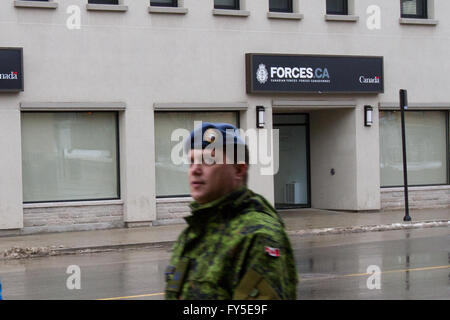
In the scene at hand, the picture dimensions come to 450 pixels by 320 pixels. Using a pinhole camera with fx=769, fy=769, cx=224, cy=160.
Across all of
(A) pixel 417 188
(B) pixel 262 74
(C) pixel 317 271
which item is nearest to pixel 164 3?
(B) pixel 262 74

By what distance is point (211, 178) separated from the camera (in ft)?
10.2

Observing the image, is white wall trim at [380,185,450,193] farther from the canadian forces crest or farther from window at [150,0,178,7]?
window at [150,0,178,7]

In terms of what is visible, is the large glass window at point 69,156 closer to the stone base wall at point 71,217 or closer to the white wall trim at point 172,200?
the stone base wall at point 71,217

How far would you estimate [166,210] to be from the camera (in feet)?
62.8

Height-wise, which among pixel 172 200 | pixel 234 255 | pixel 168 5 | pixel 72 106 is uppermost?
pixel 168 5

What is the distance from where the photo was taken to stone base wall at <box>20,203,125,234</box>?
1777 cm

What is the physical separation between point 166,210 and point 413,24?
8836mm

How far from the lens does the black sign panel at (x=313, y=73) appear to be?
1959 centimetres

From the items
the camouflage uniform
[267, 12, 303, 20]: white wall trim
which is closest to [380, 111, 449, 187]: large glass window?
[267, 12, 303, 20]: white wall trim

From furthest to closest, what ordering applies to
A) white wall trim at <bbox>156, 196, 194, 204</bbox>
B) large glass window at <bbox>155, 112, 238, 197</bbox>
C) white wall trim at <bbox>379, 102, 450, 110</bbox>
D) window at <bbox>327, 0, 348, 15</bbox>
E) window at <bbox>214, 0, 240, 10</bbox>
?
white wall trim at <bbox>379, 102, 450, 110</bbox> < window at <bbox>327, 0, 348, 15</bbox> < window at <bbox>214, 0, 240, 10</bbox> < large glass window at <bbox>155, 112, 238, 197</bbox> < white wall trim at <bbox>156, 196, 194, 204</bbox>

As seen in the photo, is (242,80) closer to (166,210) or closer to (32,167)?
(166,210)

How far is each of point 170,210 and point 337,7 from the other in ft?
24.3

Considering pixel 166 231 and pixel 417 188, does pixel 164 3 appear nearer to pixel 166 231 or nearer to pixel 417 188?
pixel 166 231

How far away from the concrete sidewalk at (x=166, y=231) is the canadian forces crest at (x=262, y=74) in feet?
11.9
